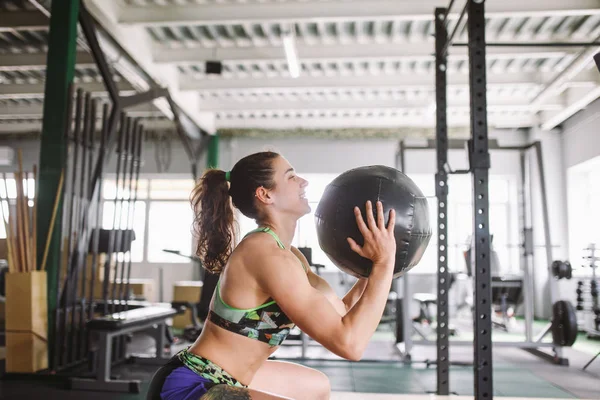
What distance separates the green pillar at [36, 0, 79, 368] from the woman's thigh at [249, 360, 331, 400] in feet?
9.93

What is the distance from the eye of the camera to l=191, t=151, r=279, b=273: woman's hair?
1.56 metres

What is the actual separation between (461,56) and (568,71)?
4.75ft

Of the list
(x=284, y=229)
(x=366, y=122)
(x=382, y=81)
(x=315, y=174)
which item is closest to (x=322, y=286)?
(x=284, y=229)

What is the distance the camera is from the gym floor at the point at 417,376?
361cm

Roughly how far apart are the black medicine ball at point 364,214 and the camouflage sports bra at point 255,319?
201mm

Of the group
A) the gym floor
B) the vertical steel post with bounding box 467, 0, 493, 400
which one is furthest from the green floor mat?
the vertical steel post with bounding box 467, 0, 493, 400

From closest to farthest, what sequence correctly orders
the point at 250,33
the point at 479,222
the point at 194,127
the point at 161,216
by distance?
the point at 479,222 < the point at 250,33 < the point at 194,127 < the point at 161,216

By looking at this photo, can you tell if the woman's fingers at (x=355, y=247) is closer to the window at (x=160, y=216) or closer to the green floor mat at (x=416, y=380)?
the green floor mat at (x=416, y=380)

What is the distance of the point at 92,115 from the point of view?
14.9 ft

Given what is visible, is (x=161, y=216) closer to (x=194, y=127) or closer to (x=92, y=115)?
(x=194, y=127)

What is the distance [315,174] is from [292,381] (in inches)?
329

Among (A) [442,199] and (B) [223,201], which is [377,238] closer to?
(B) [223,201]

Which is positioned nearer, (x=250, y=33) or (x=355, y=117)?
(x=250, y=33)

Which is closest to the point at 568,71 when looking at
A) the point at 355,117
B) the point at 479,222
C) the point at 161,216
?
the point at 355,117
